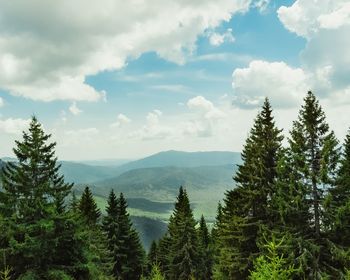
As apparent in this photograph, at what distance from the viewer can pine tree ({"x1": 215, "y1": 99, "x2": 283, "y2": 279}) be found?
25.9m

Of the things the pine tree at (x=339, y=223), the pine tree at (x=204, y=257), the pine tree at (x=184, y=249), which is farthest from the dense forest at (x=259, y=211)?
the pine tree at (x=204, y=257)

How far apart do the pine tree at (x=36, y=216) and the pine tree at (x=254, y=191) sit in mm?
10823

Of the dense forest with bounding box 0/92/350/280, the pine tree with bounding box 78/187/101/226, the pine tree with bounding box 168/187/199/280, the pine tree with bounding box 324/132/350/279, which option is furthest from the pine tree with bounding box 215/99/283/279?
the pine tree with bounding box 78/187/101/226

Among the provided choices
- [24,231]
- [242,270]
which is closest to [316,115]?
[242,270]

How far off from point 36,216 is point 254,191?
1420 centimetres

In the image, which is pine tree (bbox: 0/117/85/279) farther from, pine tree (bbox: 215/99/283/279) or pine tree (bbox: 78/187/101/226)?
pine tree (bbox: 78/187/101/226)

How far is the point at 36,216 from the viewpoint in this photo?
24.4m

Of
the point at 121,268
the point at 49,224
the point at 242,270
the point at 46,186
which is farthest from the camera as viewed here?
the point at 121,268

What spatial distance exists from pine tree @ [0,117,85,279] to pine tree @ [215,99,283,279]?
1082 centimetres

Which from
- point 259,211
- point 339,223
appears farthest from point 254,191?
point 339,223

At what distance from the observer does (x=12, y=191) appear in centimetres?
2469

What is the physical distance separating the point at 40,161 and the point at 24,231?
180 inches

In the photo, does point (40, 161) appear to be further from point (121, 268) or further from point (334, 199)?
point (121, 268)

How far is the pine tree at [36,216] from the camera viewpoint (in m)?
23.6
